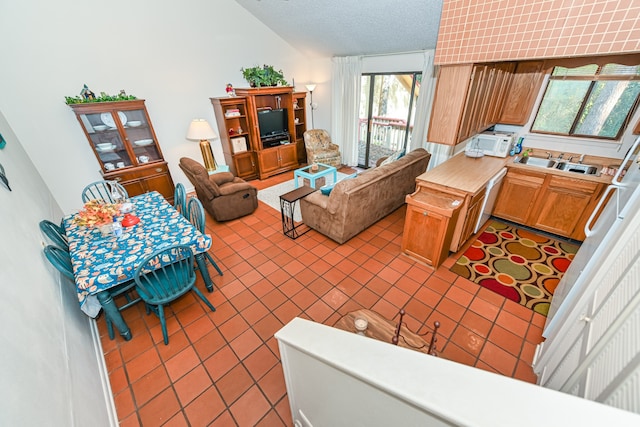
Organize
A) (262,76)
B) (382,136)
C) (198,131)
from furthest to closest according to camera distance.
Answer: (382,136)
(262,76)
(198,131)

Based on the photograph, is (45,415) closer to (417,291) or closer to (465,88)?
(417,291)

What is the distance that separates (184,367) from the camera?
1.89m

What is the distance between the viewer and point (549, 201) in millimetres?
2947

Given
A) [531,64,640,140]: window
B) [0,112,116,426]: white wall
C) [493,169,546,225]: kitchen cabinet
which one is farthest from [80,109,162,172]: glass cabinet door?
[531,64,640,140]: window

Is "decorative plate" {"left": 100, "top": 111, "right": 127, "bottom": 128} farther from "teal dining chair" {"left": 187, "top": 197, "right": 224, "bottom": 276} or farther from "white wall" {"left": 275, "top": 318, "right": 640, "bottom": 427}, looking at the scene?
"white wall" {"left": 275, "top": 318, "right": 640, "bottom": 427}

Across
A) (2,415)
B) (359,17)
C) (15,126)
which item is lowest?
(2,415)

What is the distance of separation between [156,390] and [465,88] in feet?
11.2

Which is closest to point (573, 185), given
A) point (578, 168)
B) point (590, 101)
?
point (578, 168)

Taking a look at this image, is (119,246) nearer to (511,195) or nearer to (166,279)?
(166,279)

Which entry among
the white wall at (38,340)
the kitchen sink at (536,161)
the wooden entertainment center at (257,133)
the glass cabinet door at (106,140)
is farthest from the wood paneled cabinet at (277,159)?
the kitchen sink at (536,161)

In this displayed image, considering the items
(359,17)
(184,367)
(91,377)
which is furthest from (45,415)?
(359,17)

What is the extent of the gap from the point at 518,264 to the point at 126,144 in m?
5.38

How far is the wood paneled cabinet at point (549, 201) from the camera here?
2.73 metres

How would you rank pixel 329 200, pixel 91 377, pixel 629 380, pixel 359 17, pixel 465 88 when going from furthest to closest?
pixel 359 17 < pixel 329 200 < pixel 465 88 < pixel 91 377 < pixel 629 380
